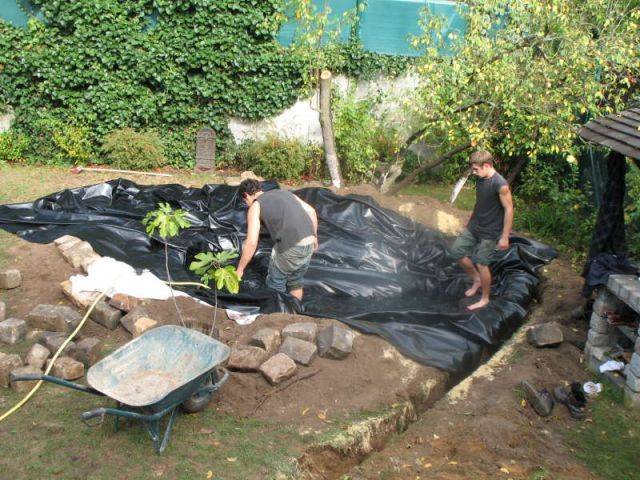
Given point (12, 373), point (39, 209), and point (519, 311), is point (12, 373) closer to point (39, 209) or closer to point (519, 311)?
point (39, 209)

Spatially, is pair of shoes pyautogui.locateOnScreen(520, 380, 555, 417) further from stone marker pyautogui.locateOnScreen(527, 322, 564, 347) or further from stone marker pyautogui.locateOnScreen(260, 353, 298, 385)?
stone marker pyautogui.locateOnScreen(260, 353, 298, 385)

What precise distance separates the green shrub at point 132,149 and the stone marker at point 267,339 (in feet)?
23.2

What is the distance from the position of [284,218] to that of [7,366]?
2.81 meters

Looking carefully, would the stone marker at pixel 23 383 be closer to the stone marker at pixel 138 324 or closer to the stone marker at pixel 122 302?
the stone marker at pixel 138 324

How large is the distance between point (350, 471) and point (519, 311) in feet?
10.5

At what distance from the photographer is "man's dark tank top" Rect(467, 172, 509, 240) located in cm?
656

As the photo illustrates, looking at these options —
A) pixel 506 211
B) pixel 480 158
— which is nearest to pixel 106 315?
pixel 480 158

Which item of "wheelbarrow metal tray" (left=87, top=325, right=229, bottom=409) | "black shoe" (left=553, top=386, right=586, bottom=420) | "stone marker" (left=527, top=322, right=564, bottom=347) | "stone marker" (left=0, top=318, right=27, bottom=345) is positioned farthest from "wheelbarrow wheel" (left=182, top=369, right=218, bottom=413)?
"stone marker" (left=527, top=322, right=564, bottom=347)

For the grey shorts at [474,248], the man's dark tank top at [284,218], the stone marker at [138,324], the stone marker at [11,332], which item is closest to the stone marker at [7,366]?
the stone marker at [11,332]

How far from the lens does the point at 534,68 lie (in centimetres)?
866

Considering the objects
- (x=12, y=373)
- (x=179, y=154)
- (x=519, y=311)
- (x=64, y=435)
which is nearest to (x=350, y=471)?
(x=64, y=435)

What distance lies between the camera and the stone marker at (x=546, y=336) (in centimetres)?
601

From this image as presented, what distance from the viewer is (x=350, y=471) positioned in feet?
14.3

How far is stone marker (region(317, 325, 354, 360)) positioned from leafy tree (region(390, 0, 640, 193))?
4501 millimetres
